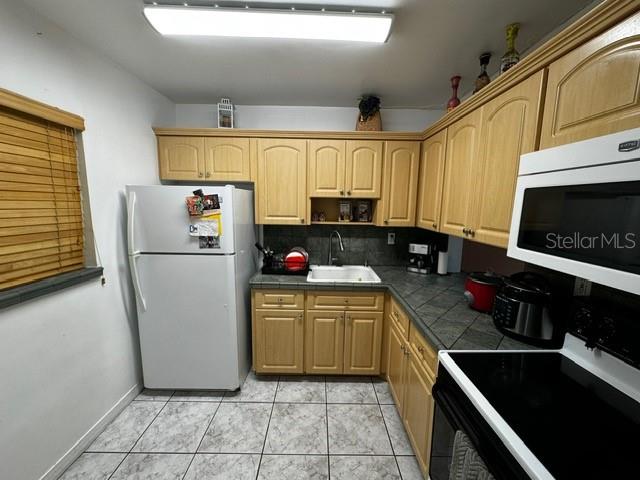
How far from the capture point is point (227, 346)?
193 centimetres

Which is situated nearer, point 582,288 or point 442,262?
point 582,288

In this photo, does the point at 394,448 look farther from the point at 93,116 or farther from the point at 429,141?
the point at 93,116

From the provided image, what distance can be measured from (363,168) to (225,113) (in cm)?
131

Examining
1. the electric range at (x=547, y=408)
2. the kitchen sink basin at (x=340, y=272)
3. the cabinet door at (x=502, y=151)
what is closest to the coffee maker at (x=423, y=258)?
the kitchen sink basin at (x=340, y=272)

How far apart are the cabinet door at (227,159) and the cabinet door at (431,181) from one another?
4.90 feet

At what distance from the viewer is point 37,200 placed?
1312 mm

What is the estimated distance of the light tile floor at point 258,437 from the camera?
4.73 feet

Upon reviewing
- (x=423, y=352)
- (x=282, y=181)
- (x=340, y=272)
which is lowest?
(x=423, y=352)

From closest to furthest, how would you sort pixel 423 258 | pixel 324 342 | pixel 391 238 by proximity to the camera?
pixel 324 342
pixel 423 258
pixel 391 238

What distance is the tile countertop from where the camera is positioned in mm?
1179

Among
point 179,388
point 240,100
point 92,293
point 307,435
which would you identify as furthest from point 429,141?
point 179,388

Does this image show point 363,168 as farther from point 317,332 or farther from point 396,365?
point 396,365

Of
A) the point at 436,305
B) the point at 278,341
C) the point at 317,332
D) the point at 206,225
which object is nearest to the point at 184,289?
the point at 206,225

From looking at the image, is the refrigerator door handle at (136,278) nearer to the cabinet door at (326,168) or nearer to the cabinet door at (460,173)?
the cabinet door at (326,168)
